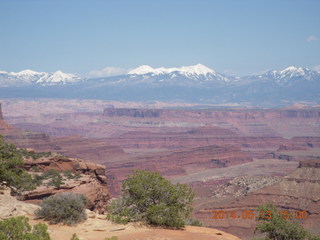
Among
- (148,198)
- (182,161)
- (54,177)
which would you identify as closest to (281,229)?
(148,198)

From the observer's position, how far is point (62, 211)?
19.8m

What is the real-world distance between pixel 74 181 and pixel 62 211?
1203 cm

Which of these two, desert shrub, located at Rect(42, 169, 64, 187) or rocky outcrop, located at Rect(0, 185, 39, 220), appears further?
desert shrub, located at Rect(42, 169, 64, 187)

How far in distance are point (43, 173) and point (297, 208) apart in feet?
102

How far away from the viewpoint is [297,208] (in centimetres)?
5325

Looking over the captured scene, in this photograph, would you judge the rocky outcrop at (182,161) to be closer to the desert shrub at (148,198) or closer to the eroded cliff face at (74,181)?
the eroded cliff face at (74,181)

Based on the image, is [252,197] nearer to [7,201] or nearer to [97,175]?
[97,175]

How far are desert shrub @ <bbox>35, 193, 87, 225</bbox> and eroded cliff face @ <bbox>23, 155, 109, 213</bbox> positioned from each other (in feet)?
26.5

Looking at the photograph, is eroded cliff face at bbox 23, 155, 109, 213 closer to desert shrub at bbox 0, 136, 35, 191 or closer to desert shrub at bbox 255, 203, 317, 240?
desert shrub at bbox 0, 136, 35, 191

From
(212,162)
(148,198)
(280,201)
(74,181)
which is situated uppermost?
(148,198)

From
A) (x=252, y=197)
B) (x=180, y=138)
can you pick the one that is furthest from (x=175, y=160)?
(x=252, y=197)

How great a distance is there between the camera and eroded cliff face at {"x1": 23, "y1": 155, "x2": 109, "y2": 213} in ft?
95.3


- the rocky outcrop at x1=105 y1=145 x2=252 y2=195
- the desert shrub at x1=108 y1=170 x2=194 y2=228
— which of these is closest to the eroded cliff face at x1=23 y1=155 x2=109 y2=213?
the desert shrub at x1=108 y1=170 x2=194 y2=228
